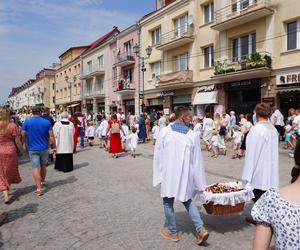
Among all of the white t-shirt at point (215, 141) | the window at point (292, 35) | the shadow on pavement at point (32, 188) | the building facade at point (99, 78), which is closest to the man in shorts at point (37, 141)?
the shadow on pavement at point (32, 188)

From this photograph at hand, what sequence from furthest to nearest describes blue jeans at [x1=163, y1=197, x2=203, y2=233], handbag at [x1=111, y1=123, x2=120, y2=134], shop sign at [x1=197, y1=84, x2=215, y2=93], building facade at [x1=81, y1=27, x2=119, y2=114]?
1. building facade at [x1=81, y1=27, x2=119, y2=114]
2. shop sign at [x1=197, y1=84, x2=215, y2=93]
3. handbag at [x1=111, y1=123, x2=120, y2=134]
4. blue jeans at [x1=163, y1=197, x2=203, y2=233]

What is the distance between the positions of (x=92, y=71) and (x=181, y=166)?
42.0 m

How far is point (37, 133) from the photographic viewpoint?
7359 mm

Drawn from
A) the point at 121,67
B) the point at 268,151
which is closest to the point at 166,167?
the point at 268,151

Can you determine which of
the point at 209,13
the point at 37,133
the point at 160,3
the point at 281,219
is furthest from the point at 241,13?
the point at 281,219

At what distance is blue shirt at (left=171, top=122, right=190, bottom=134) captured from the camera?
4.62 meters

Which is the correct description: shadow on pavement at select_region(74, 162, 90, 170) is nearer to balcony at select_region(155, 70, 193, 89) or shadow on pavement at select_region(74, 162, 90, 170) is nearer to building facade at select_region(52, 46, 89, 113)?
balcony at select_region(155, 70, 193, 89)

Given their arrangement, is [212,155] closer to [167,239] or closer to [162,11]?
[167,239]

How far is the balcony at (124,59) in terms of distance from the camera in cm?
3462

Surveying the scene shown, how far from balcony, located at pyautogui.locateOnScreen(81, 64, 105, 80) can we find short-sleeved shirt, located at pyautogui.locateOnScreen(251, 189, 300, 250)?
41.3m

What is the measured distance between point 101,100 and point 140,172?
3460 cm

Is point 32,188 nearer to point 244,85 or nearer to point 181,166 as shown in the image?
point 181,166

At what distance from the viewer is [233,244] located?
4.46 meters

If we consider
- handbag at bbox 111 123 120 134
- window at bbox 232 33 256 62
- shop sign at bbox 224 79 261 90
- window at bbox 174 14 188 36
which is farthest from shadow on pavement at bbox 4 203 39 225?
window at bbox 174 14 188 36
